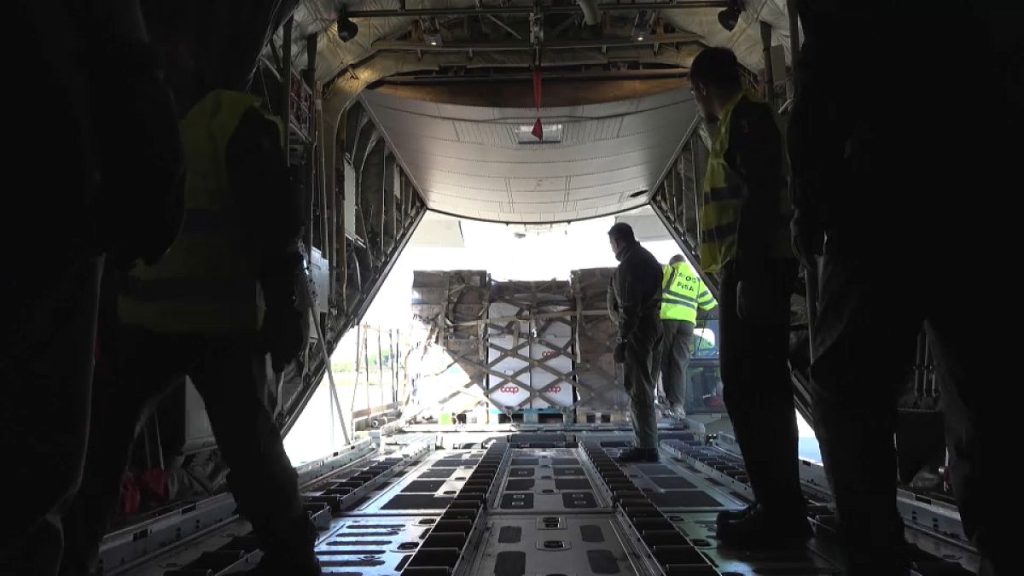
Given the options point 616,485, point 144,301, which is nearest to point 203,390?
point 144,301

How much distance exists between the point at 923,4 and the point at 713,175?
4.54 feet

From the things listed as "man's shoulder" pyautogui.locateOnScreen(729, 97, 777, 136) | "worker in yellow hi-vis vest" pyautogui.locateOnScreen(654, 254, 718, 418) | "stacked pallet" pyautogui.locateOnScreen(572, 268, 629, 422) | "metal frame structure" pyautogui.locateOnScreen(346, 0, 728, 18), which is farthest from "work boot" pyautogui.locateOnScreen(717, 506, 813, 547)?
"stacked pallet" pyautogui.locateOnScreen(572, 268, 629, 422)

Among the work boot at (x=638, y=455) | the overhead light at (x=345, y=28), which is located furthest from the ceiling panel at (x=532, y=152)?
the work boot at (x=638, y=455)

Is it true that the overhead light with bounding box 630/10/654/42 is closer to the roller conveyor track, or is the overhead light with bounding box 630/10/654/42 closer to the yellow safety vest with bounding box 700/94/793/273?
the yellow safety vest with bounding box 700/94/793/273

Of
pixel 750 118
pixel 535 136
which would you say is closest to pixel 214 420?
pixel 750 118

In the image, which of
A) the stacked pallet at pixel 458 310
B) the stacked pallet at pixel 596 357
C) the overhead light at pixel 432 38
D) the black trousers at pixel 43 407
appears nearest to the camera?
the black trousers at pixel 43 407

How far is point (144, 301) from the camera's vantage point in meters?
1.88

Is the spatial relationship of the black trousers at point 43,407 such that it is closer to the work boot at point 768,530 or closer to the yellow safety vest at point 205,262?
the yellow safety vest at point 205,262

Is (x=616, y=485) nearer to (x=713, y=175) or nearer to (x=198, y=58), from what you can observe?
(x=713, y=175)

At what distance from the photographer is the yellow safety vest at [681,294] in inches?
342

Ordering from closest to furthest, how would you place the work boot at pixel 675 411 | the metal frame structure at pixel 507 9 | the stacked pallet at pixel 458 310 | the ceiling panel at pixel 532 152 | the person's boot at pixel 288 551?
the person's boot at pixel 288 551, the metal frame structure at pixel 507 9, the ceiling panel at pixel 532 152, the work boot at pixel 675 411, the stacked pallet at pixel 458 310

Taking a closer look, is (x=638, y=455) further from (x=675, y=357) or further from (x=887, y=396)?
(x=887, y=396)

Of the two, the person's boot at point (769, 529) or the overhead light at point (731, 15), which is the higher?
the overhead light at point (731, 15)

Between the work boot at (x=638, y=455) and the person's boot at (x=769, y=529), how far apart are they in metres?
2.69
